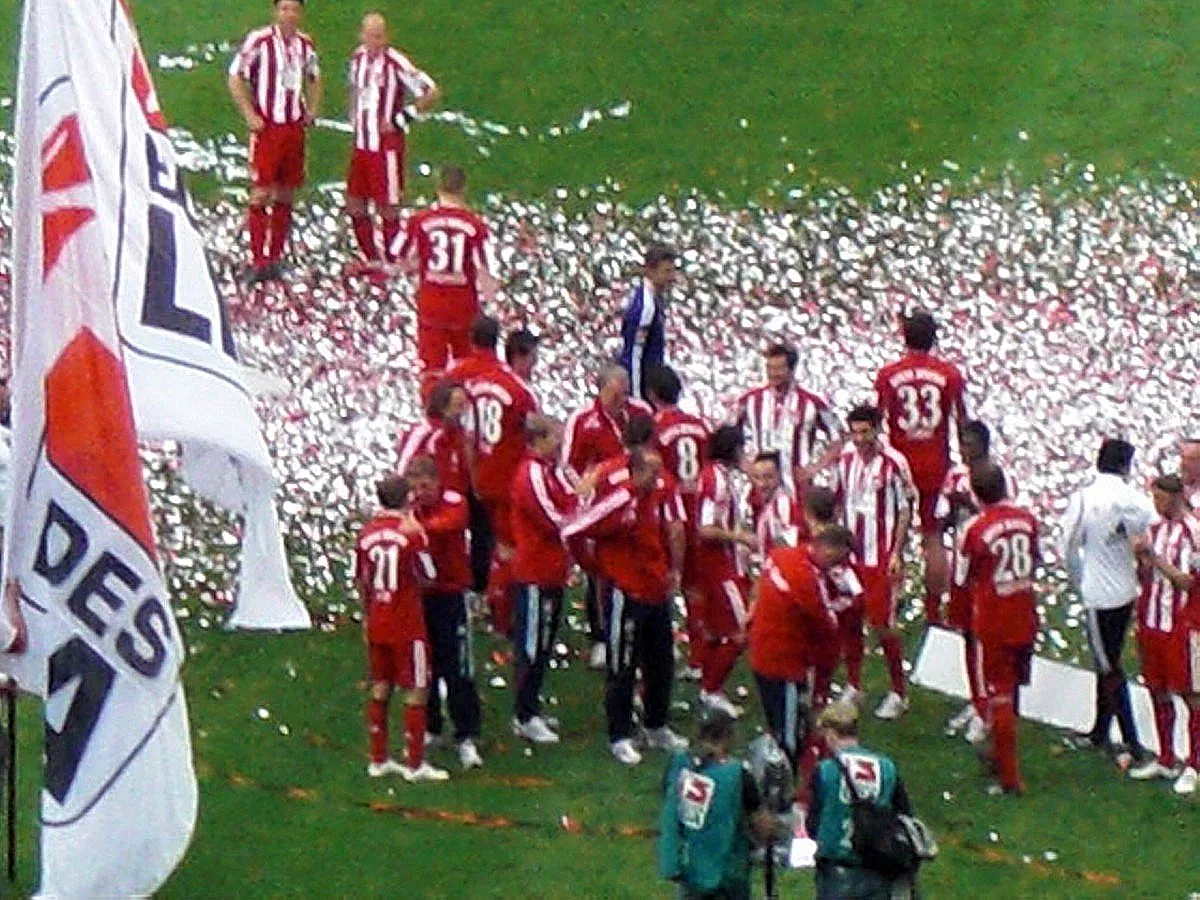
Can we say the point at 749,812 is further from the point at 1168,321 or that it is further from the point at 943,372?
the point at 1168,321

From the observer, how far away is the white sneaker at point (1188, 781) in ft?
50.7

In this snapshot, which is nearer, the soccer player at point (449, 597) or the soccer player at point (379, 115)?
the soccer player at point (449, 597)

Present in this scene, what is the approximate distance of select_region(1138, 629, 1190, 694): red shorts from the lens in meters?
15.3

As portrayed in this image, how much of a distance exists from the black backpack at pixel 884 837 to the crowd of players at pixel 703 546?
2.15 meters

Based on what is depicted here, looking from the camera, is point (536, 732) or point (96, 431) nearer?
point (96, 431)

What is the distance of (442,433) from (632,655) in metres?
1.48

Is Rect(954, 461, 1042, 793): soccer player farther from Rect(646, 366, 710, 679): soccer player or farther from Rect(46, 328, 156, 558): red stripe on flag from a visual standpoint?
Rect(46, 328, 156, 558): red stripe on flag

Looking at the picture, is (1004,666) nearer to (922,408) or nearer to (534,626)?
(922,408)

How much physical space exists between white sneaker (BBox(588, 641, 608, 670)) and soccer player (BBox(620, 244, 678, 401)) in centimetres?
137

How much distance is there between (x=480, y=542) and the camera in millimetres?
16984

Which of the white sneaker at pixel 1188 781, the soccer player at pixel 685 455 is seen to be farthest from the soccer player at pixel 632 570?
the white sneaker at pixel 1188 781

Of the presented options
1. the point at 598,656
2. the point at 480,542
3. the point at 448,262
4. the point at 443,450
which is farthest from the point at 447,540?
the point at 448,262

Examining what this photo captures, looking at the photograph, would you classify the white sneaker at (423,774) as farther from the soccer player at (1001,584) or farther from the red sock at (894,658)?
the soccer player at (1001,584)

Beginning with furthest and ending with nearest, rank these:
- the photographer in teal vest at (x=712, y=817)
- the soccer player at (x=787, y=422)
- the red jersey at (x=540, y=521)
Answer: the soccer player at (x=787, y=422) < the red jersey at (x=540, y=521) < the photographer in teal vest at (x=712, y=817)
